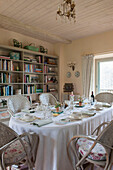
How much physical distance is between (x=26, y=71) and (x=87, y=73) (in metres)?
1.95

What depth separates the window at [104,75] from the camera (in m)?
Result: 4.83

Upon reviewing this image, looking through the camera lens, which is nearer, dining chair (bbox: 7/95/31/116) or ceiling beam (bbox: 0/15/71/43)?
dining chair (bbox: 7/95/31/116)

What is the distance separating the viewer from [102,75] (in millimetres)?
4992

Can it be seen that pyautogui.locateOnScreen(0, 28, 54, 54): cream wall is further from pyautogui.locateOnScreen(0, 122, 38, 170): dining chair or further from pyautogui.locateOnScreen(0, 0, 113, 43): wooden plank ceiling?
pyautogui.locateOnScreen(0, 122, 38, 170): dining chair

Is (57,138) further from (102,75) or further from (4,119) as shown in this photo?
(102,75)

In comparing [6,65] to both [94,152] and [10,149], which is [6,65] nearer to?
[10,149]

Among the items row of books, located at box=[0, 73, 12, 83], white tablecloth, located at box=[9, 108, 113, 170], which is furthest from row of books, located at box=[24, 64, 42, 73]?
white tablecloth, located at box=[9, 108, 113, 170]

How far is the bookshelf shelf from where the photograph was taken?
4016mm

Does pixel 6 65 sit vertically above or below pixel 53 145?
above

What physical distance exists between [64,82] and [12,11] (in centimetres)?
308

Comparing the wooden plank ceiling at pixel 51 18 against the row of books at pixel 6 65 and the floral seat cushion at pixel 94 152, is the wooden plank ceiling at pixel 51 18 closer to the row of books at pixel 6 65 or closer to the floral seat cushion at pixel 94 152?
the row of books at pixel 6 65

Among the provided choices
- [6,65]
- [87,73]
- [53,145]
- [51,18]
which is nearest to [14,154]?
[53,145]

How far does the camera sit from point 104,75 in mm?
4953

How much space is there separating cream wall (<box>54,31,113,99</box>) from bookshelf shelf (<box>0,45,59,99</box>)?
30 cm
